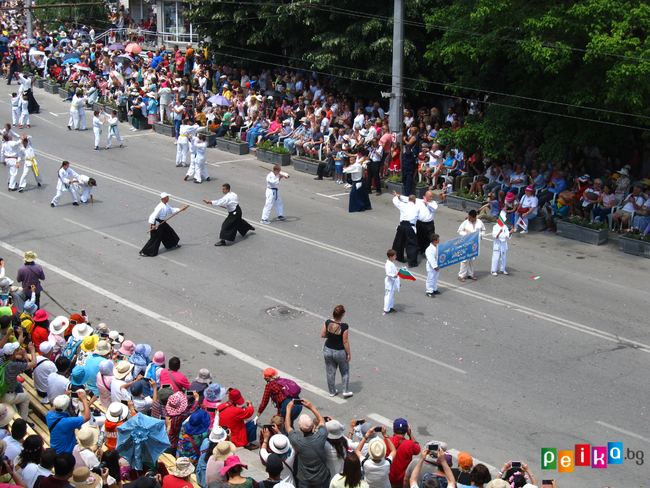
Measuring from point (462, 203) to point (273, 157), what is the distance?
7.60 meters

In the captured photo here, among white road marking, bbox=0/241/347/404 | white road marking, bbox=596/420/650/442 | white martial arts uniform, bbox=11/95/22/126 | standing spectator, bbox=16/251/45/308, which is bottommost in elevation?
white road marking, bbox=596/420/650/442

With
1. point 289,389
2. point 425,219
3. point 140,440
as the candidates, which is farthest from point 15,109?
point 140,440

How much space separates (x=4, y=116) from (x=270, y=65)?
11834 millimetres

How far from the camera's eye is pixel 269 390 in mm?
9188

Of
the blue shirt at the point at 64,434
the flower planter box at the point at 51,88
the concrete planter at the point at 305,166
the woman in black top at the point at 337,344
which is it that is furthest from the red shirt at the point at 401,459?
the flower planter box at the point at 51,88

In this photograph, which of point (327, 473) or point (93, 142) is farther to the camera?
point (93, 142)

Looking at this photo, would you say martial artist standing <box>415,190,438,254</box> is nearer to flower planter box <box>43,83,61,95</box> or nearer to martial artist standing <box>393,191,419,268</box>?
martial artist standing <box>393,191,419,268</box>

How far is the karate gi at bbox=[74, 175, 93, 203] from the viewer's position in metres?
20.2

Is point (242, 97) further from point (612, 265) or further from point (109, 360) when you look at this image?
point (109, 360)

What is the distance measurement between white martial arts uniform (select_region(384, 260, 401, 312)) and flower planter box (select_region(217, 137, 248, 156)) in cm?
1393

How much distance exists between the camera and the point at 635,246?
17047 millimetres

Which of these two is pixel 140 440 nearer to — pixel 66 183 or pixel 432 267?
pixel 432 267

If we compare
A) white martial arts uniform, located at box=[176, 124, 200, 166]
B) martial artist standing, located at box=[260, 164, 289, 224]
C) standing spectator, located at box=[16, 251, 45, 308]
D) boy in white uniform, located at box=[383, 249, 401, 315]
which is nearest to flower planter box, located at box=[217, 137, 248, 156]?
white martial arts uniform, located at box=[176, 124, 200, 166]

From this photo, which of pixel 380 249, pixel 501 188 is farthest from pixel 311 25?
pixel 380 249
